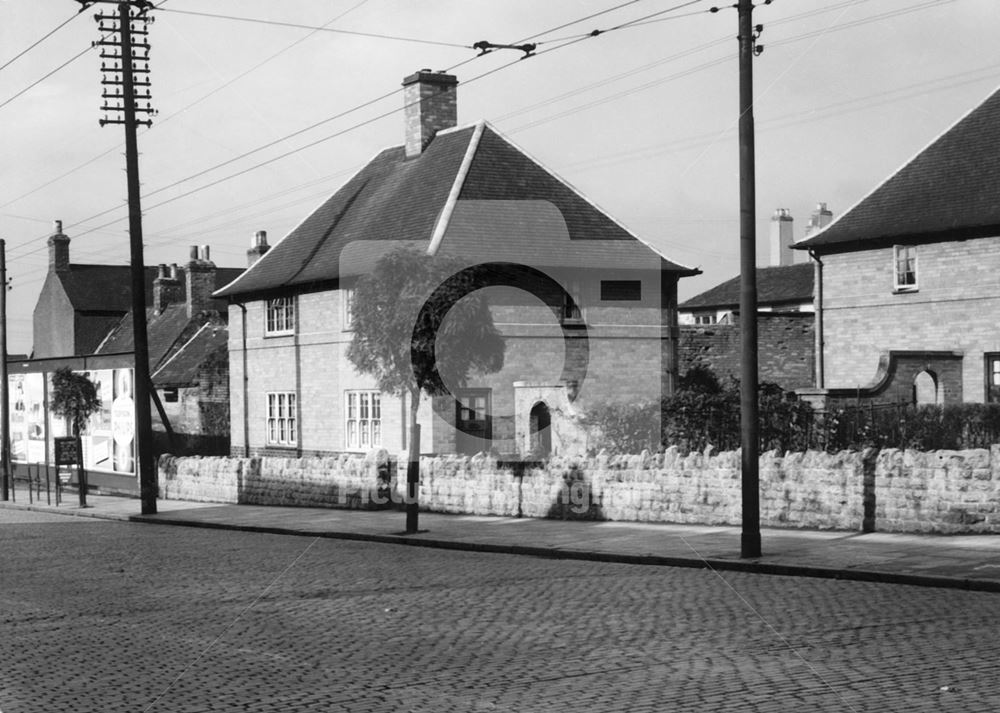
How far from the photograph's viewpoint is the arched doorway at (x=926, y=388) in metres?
35.1

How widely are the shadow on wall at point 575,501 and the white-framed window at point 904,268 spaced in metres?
16.6

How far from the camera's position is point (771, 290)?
59.5 m

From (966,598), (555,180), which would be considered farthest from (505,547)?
(555,180)

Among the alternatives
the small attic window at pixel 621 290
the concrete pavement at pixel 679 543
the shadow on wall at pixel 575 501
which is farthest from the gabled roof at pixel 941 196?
the concrete pavement at pixel 679 543

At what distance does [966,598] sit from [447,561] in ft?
25.4

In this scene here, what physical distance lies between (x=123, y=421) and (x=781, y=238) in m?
41.2

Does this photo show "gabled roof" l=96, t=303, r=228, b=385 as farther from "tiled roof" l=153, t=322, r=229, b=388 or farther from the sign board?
the sign board

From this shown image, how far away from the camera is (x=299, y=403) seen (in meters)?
38.4

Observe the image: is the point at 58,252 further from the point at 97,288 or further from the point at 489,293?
the point at 489,293

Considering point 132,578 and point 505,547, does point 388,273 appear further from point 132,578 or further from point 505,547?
point 132,578

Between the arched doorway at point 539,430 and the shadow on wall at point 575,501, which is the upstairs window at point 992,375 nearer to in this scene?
the arched doorway at point 539,430

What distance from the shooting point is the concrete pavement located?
14.8 m

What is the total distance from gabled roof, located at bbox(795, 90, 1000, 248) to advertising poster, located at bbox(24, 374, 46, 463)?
990 inches

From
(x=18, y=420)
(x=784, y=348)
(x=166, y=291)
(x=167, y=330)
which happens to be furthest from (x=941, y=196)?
(x=166, y=291)
